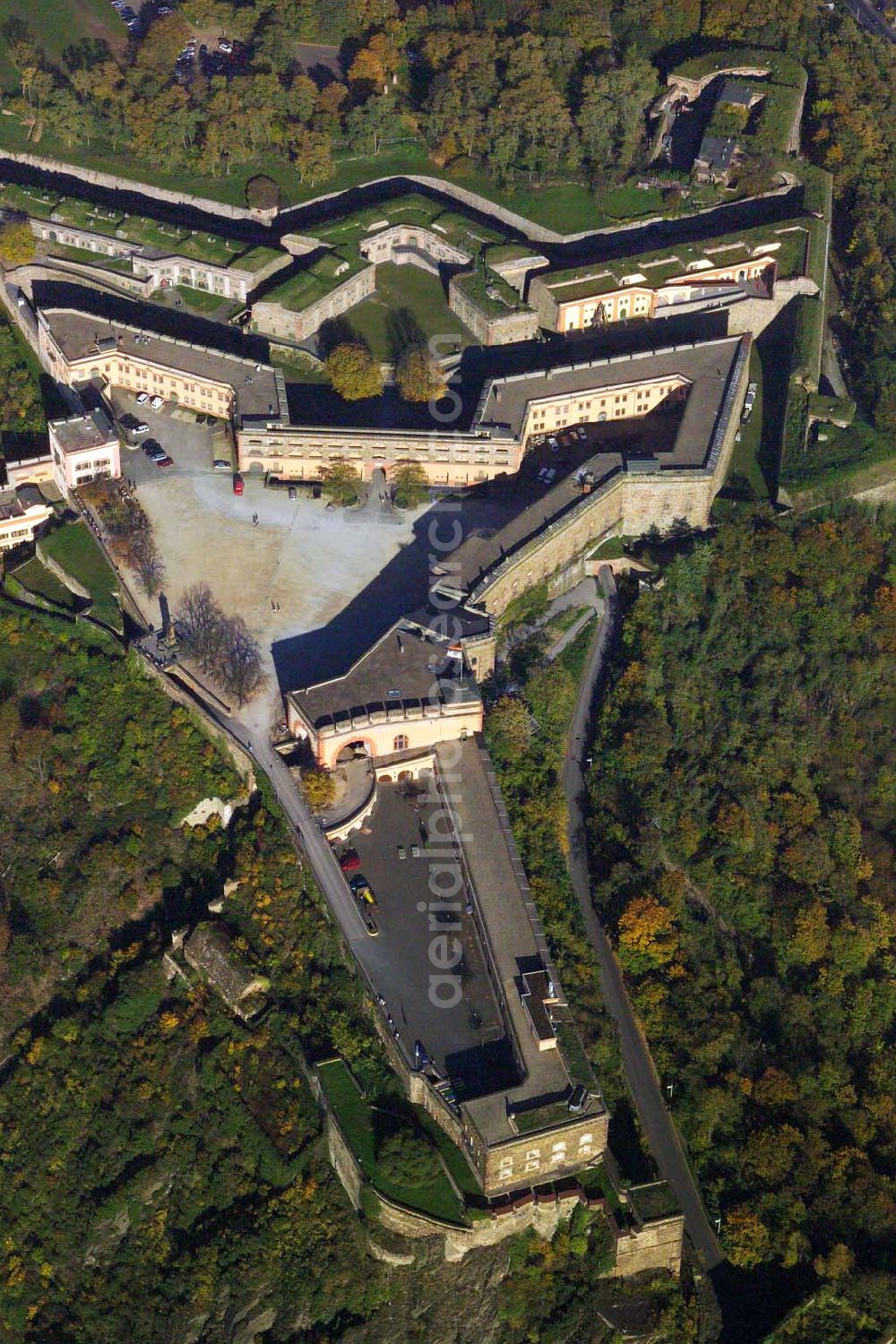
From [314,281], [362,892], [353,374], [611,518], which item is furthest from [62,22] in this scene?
[362,892]

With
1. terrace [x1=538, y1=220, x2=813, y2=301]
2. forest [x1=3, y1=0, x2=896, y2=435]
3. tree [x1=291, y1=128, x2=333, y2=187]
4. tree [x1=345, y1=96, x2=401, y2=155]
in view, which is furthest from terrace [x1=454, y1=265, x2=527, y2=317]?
tree [x1=345, y1=96, x2=401, y2=155]

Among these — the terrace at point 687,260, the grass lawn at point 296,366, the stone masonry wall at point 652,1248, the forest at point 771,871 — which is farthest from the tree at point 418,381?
the stone masonry wall at point 652,1248

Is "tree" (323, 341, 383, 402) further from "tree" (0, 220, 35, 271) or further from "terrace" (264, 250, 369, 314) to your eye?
"tree" (0, 220, 35, 271)

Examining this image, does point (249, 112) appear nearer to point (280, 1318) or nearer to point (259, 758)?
point (259, 758)

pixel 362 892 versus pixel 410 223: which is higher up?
pixel 410 223

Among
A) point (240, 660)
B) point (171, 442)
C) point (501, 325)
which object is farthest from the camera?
point (501, 325)

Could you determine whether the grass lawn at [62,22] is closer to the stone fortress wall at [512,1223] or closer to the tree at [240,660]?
the tree at [240,660]

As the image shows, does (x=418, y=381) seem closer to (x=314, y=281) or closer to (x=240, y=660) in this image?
(x=314, y=281)
